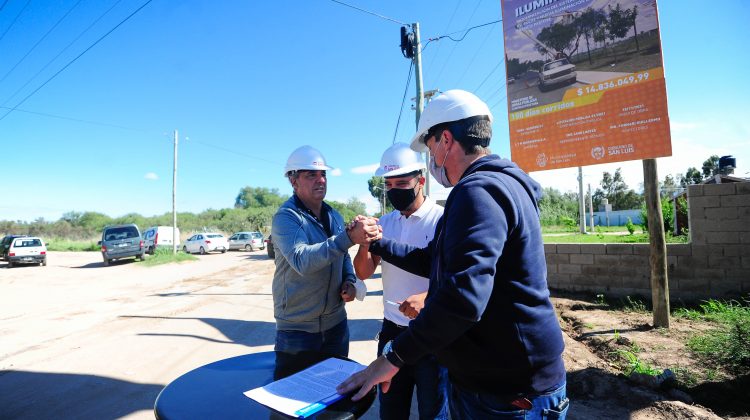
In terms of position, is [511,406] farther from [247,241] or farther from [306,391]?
[247,241]

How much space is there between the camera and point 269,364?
2.05 meters

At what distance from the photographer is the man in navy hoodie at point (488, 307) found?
1.10 m

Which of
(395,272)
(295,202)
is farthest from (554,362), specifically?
(295,202)

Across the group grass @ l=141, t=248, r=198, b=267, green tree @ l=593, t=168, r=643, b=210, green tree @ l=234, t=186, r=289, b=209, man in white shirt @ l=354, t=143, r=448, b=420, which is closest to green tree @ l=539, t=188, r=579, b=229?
green tree @ l=593, t=168, r=643, b=210

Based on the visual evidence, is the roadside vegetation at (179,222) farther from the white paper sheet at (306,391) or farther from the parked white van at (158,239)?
the white paper sheet at (306,391)

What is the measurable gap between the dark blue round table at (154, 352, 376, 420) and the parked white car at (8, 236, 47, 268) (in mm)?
23493

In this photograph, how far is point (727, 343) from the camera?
3602mm

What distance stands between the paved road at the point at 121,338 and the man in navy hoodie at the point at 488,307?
2.30 meters

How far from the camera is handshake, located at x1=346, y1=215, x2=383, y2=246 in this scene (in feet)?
6.64

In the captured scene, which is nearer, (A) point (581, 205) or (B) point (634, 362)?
(B) point (634, 362)

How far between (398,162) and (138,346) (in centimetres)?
512

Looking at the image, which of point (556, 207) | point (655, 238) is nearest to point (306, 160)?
point (655, 238)

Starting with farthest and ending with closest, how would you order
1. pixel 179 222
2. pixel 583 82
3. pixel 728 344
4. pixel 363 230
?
pixel 179 222, pixel 583 82, pixel 728 344, pixel 363 230

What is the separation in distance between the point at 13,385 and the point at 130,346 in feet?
4.46
